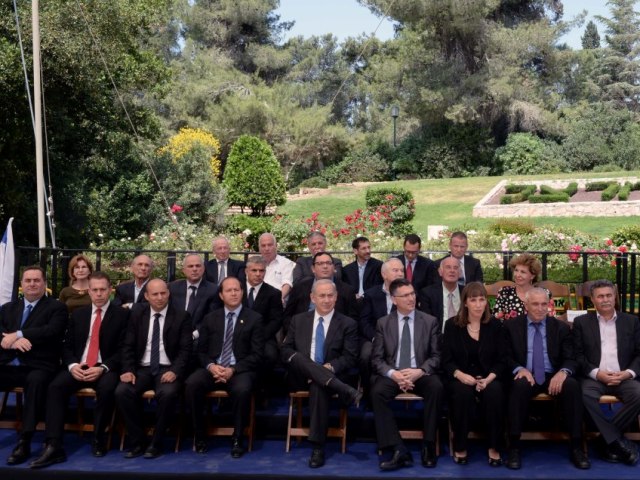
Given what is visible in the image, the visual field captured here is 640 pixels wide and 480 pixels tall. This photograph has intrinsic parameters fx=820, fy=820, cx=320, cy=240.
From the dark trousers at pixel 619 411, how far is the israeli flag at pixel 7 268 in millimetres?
4921

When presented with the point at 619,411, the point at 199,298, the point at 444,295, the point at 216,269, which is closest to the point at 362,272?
the point at 444,295

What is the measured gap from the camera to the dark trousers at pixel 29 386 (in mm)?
5984

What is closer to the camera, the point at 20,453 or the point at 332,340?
the point at 20,453

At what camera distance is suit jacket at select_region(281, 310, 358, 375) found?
6.31m

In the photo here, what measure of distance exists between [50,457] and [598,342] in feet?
13.4

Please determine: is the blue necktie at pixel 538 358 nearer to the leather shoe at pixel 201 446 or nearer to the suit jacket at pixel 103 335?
the leather shoe at pixel 201 446

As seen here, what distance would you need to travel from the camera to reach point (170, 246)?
17.6m

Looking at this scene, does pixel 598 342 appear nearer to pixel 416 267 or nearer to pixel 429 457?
pixel 429 457

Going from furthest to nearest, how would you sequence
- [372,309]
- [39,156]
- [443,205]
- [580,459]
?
[443,205], [39,156], [372,309], [580,459]

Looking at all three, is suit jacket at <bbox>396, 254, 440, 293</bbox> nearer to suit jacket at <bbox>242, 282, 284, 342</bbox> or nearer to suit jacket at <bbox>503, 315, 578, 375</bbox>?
suit jacket at <bbox>242, 282, 284, 342</bbox>

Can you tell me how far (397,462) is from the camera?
5.69 m

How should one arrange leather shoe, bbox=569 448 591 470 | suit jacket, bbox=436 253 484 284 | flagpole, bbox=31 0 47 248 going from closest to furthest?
leather shoe, bbox=569 448 591 470
suit jacket, bbox=436 253 484 284
flagpole, bbox=31 0 47 248

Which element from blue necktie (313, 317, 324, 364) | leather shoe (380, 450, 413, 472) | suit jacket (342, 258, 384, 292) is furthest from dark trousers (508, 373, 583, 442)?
suit jacket (342, 258, 384, 292)

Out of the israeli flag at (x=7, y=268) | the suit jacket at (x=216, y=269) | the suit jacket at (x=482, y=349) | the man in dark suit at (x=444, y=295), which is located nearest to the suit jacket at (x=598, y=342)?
the suit jacket at (x=482, y=349)
